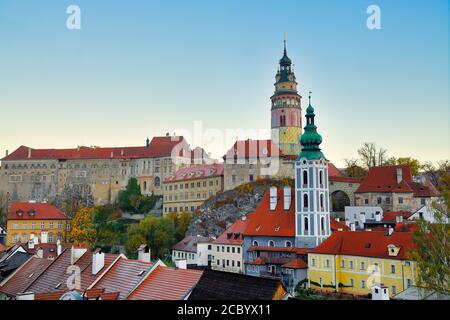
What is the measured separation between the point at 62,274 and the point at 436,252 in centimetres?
696

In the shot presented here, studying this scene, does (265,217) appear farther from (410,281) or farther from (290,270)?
(410,281)

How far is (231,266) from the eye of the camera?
70.4 ft

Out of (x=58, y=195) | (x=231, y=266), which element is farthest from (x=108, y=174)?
(x=231, y=266)

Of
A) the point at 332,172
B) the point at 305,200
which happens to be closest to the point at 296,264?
the point at 305,200

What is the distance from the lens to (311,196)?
19.3m

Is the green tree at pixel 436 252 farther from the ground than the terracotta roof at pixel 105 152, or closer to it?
closer to it

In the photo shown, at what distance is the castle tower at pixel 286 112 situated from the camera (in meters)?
31.7

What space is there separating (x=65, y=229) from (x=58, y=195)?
50.1 feet

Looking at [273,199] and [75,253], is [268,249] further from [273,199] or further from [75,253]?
[75,253]

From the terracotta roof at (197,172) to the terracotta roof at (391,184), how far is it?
9.67 metres

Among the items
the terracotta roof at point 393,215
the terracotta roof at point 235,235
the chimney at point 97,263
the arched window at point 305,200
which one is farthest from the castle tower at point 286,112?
the chimney at point 97,263

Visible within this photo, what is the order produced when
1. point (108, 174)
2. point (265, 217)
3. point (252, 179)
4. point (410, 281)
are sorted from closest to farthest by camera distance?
point (410, 281)
point (265, 217)
point (252, 179)
point (108, 174)

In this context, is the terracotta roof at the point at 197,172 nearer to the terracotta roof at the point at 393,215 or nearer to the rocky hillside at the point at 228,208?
the rocky hillside at the point at 228,208

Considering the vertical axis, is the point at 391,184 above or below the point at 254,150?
below
